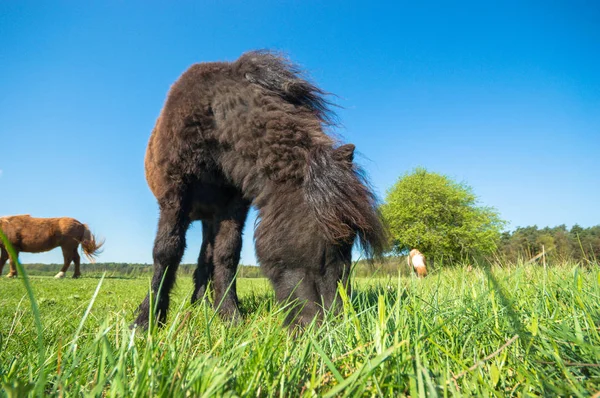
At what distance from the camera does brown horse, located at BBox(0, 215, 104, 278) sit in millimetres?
18484

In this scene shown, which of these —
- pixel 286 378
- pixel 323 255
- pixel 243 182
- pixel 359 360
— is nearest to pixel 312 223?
pixel 323 255

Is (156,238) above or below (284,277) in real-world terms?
above

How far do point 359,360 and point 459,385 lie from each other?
0.32m

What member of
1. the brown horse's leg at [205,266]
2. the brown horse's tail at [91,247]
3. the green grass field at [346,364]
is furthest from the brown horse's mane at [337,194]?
the brown horse's tail at [91,247]

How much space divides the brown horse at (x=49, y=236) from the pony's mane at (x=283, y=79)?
1778 centimetres

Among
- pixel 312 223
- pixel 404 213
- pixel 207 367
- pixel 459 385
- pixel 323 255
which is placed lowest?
pixel 459 385

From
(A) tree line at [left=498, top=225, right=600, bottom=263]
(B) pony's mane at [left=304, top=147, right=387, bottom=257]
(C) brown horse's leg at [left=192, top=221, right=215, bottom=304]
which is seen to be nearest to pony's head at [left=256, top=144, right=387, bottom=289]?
(B) pony's mane at [left=304, top=147, right=387, bottom=257]

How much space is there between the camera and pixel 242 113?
11.8 ft

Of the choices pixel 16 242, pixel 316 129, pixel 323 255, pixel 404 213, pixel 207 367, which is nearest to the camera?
pixel 207 367

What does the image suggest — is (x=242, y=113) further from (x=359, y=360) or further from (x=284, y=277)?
(x=359, y=360)

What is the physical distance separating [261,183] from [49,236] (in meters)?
21.0

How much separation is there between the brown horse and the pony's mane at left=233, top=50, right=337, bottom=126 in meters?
17.8

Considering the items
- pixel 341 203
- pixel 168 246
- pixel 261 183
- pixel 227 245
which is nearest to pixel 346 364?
pixel 341 203

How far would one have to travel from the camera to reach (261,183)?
326 centimetres
